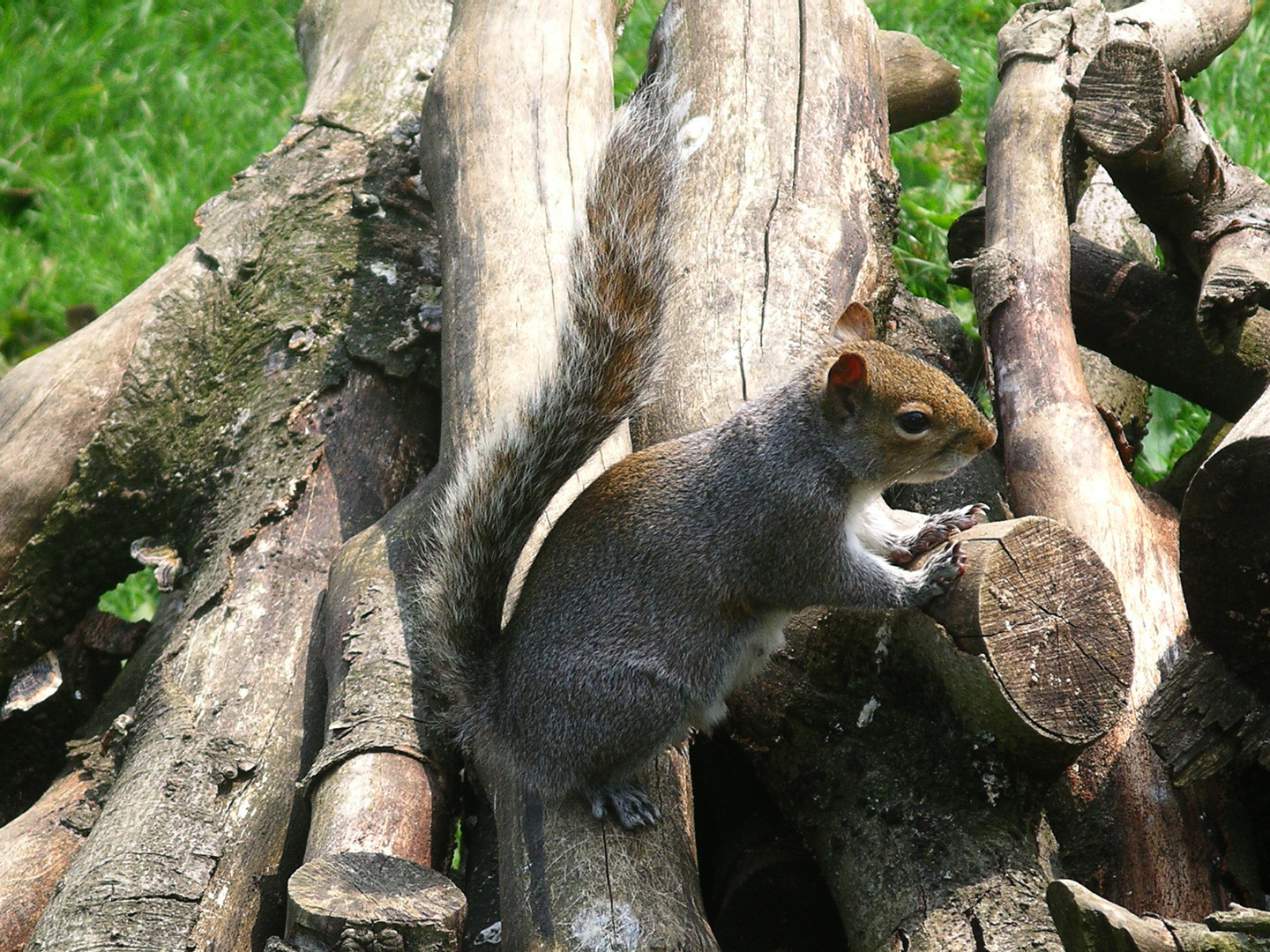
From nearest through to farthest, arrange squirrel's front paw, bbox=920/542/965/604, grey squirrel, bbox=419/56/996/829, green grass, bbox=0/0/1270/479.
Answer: squirrel's front paw, bbox=920/542/965/604 → grey squirrel, bbox=419/56/996/829 → green grass, bbox=0/0/1270/479

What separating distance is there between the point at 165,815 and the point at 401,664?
458 millimetres

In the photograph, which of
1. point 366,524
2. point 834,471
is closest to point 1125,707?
point 834,471

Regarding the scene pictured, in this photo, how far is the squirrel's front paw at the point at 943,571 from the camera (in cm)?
184

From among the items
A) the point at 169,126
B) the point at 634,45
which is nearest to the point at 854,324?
the point at 634,45

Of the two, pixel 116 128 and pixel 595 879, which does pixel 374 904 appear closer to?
pixel 595 879

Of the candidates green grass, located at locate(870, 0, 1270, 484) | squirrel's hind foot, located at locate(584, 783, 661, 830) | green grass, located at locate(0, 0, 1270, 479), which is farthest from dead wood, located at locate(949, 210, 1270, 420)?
squirrel's hind foot, located at locate(584, 783, 661, 830)

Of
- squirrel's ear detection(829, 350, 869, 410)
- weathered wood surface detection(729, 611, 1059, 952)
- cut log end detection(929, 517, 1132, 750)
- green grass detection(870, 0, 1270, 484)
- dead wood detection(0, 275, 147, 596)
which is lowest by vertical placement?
green grass detection(870, 0, 1270, 484)

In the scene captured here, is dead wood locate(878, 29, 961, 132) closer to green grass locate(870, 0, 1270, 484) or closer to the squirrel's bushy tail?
green grass locate(870, 0, 1270, 484)

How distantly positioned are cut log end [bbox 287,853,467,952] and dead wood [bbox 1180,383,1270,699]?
1179 millimetres

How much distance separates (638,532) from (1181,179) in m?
1.54

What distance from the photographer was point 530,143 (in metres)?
2.74

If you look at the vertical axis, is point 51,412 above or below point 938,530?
above

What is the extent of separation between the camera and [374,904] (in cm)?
163

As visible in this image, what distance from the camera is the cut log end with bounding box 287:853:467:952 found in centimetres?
159
